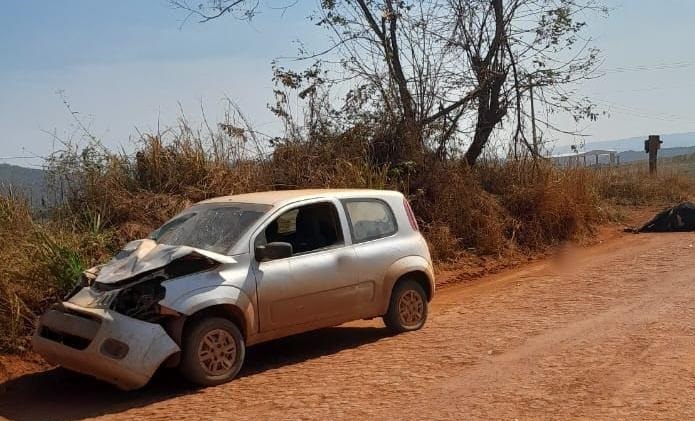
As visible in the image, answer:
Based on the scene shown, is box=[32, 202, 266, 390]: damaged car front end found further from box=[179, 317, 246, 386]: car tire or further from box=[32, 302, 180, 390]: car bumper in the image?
box=[179, 317, 246, 386]: car tire

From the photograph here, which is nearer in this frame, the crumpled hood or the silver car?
the silver car

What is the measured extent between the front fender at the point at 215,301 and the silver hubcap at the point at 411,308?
2.05m

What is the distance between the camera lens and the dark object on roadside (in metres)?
17.7

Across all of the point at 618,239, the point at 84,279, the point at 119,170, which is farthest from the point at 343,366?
the point at 618,239

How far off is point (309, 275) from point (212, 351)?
1284mm

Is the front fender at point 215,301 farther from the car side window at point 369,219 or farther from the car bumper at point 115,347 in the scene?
the car side window at point 369,219

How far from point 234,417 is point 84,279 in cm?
245

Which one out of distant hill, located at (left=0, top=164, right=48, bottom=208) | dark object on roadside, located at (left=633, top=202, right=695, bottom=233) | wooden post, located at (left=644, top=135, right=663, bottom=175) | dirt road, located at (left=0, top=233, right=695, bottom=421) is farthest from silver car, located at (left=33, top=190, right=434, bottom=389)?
wooden post, located at (left=644, top=135, right=663, bottom=175)

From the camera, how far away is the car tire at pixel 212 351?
6676mm

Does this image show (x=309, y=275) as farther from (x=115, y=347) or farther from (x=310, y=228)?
(x=115, y=347)

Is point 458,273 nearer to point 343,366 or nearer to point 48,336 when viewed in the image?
point 343,366

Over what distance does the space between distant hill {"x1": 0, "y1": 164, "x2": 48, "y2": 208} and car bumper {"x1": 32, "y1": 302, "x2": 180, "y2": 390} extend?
4214 millimetres

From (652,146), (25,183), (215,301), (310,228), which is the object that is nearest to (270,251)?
(215,301)

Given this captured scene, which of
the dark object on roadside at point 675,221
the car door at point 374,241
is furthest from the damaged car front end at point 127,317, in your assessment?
the dark object on roadside at point 675,221
